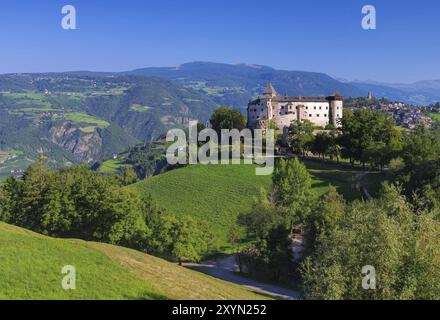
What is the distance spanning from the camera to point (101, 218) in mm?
58062

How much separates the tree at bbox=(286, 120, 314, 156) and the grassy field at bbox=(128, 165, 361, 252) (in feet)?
39.6

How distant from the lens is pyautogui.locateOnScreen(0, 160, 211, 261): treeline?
5669cm

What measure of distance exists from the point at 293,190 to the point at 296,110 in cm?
6796

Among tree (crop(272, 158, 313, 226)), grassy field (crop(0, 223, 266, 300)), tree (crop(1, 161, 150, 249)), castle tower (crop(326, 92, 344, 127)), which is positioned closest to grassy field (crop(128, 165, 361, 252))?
tree (crop(272, 158, 313, 226))

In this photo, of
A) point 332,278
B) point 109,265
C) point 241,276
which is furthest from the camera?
point 241,276

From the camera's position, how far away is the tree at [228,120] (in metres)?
121

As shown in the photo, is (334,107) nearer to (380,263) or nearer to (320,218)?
(320,218)

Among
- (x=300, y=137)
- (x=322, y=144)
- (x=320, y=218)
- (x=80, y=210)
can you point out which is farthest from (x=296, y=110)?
(x=80, y=210)

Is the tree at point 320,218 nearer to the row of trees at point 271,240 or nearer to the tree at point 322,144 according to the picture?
the row of trees at point 271,240

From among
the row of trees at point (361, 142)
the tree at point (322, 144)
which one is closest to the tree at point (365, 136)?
the row of trees at point (361, 142)
